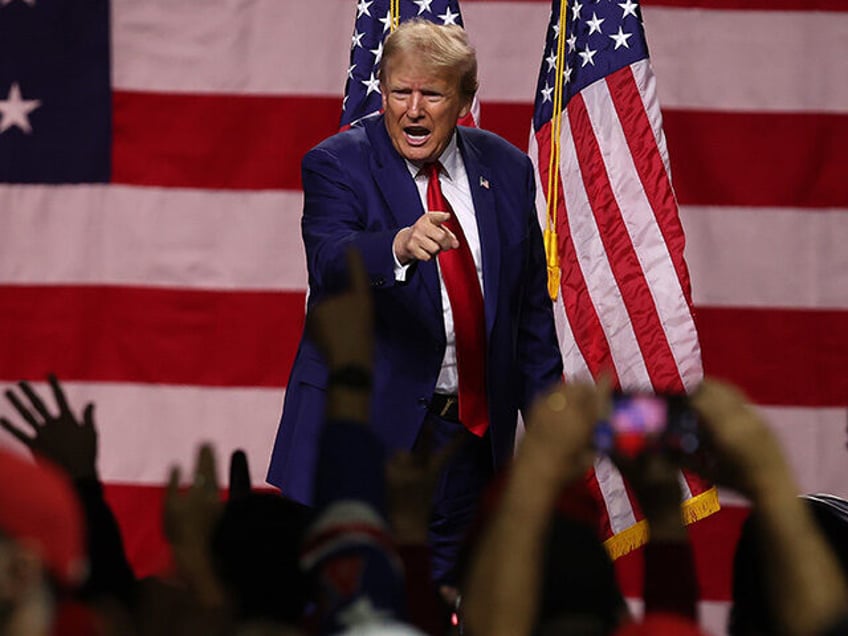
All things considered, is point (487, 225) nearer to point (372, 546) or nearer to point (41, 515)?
point (372, 546)

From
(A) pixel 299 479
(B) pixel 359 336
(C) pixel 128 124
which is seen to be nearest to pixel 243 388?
(C) pixel 128 124

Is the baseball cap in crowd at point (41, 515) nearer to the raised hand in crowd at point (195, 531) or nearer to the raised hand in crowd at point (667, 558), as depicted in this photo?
the raised hand in crowd at point (195, 531)

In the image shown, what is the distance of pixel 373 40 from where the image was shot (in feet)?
10.5

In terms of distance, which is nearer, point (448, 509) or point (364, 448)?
point (364, 448)

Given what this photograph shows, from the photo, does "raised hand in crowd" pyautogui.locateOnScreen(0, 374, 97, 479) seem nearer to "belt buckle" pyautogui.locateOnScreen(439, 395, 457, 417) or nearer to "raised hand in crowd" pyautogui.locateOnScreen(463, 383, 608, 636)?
"raised hand in crowd" pyautogui.locateOnScreen(463, 383, 608, 636)

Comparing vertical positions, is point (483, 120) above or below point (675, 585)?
above

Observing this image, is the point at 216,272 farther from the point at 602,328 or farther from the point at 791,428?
the point at 791,428

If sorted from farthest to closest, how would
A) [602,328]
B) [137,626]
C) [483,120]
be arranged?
[483,120] → [602,328] → [137,626]

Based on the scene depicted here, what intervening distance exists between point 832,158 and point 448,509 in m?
1.85

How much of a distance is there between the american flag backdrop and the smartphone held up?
2.75m

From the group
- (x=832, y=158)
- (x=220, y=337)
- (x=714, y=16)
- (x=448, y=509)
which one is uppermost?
(x=714, y=16)

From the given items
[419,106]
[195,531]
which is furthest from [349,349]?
[419,106]

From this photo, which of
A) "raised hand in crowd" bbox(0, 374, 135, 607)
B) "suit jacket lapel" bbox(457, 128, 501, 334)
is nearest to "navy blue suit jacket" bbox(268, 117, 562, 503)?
"suit jacket lapel" bbox(457, 128, 501, 334)

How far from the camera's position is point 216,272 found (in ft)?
12.3
